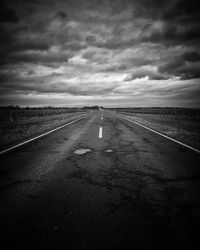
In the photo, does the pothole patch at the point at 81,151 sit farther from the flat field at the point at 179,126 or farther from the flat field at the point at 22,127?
the flat field at the point at 179,126

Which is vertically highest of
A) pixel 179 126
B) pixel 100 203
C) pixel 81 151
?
pixel 179 126

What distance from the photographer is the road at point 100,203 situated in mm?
2033

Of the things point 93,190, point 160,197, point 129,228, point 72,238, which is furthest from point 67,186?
point 160,197

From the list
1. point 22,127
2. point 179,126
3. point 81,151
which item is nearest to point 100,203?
point 81,151

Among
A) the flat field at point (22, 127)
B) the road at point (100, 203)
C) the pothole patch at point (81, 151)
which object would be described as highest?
the flat field at point (22, 127)

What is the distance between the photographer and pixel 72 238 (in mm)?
2041

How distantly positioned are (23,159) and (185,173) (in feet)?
16.8

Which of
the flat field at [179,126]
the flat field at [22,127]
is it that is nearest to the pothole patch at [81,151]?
the flat field at [22,127]

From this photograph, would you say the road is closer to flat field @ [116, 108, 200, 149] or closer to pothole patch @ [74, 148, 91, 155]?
pothole patch @ [74, 148, 91, 155]

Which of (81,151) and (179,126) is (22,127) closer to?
(81,151)

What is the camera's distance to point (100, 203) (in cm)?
276

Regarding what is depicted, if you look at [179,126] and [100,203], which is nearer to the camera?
[100,203]

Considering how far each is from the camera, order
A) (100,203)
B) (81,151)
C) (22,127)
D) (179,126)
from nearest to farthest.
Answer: (100,203), (81,151), (22,127), (179,126)

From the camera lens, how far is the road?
2033 mm
